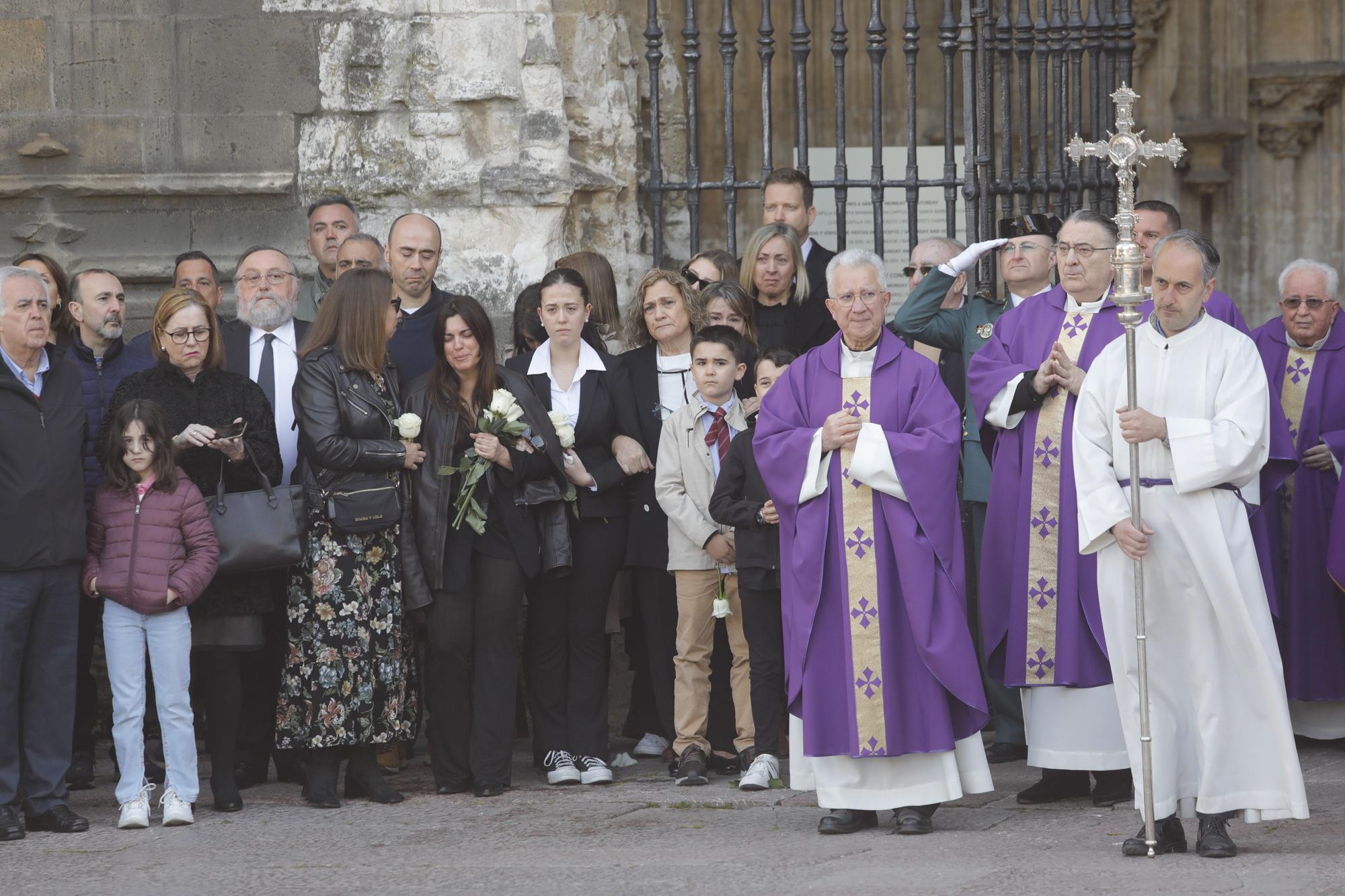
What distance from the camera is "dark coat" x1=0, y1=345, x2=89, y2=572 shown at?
638 centimetres

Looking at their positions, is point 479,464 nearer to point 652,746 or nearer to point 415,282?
point 415,282

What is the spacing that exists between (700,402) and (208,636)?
199 cm

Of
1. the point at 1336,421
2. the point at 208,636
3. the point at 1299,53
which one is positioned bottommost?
the point at 208,636

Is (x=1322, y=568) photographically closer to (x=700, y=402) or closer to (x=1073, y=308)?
(x=1073, y=308)

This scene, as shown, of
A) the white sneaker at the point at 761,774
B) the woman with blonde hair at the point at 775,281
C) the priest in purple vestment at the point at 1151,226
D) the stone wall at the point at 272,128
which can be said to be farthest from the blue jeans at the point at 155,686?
the priest in purple vestment at the point at 1151,226

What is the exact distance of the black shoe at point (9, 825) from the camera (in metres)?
6.28

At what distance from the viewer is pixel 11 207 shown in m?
8.66

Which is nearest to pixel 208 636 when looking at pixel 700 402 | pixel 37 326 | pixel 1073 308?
pixel 37 326

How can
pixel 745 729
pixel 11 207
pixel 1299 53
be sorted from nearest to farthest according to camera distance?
pixel 745 729 → pixel 11 207 → pixel 1299 53

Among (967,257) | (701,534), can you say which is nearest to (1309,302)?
(967,257)

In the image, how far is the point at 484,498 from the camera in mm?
7012

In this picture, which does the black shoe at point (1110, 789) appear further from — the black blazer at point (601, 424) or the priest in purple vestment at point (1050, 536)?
the black blazer at point (601, 424)

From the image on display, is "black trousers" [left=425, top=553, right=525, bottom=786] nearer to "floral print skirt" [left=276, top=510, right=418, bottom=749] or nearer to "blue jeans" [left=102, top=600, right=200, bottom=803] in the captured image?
"floral print skirt" [left=276, top=510, right=418, bottom=749]

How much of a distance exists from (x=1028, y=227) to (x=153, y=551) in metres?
3.49
